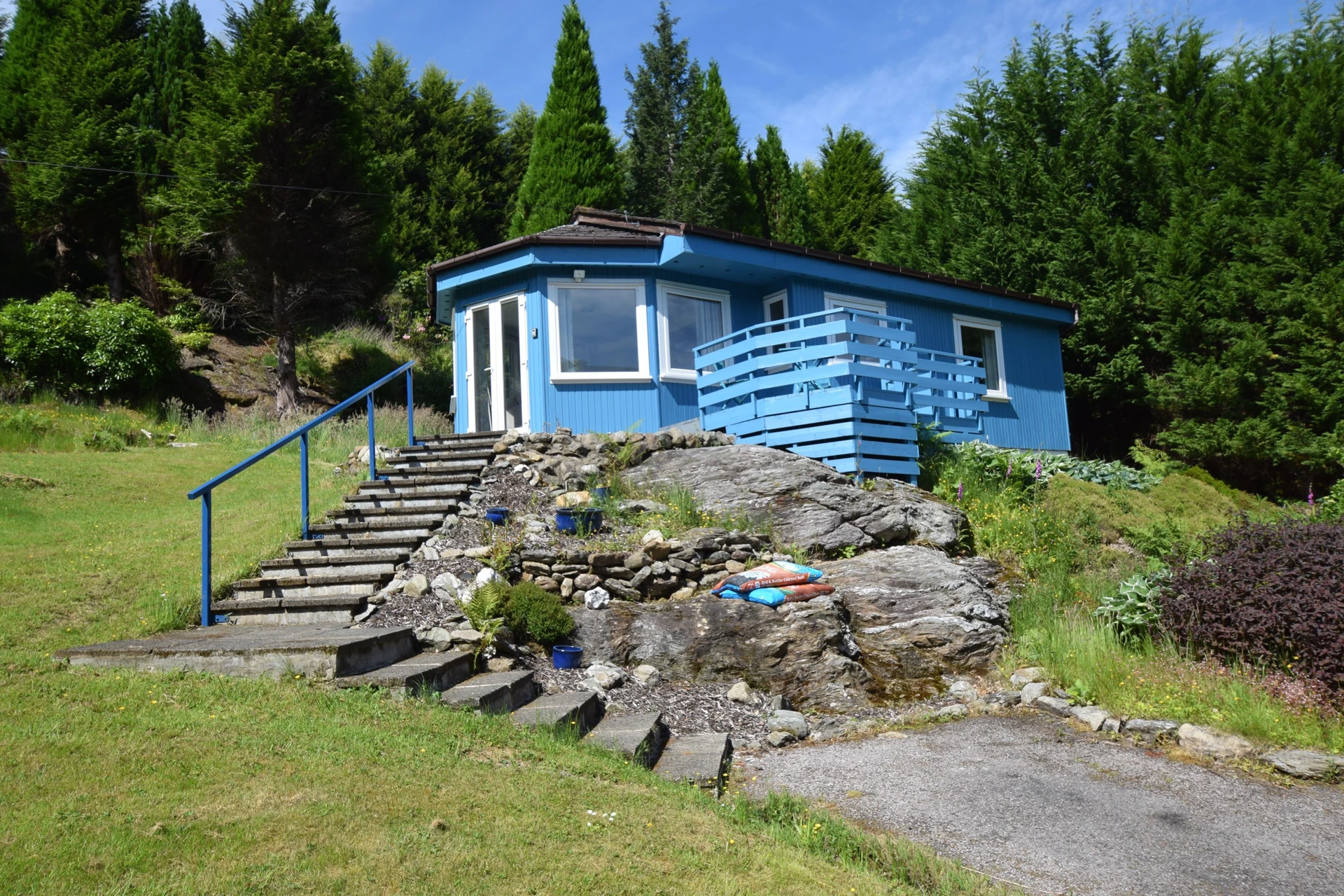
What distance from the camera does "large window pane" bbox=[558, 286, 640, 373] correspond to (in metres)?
13.2

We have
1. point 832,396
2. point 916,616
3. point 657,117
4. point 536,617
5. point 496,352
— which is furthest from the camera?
point 657,117

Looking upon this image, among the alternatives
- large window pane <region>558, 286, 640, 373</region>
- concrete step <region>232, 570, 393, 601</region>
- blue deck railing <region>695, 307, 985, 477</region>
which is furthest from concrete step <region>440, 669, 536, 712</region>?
large window pane <region>558, 286, 640, 373</region>

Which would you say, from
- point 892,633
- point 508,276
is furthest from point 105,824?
point 508,276

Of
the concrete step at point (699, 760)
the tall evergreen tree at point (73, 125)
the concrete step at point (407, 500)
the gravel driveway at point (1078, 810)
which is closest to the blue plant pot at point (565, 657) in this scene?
the concrete step at point (699, 760)

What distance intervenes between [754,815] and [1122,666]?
375cm

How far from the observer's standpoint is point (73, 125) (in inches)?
836

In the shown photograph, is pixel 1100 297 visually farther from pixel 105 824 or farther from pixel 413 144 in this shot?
pixel 413 144

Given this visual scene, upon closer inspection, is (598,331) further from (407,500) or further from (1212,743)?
(1212,743)

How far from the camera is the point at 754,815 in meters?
4.89

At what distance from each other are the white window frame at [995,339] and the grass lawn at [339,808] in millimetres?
12283

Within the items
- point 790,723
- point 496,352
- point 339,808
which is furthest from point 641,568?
point 496,352

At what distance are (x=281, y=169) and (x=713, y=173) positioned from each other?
1272 centimetres

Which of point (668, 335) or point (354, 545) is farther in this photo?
point (668, 335)

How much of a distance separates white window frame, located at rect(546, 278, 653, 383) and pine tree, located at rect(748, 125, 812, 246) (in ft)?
54.5
